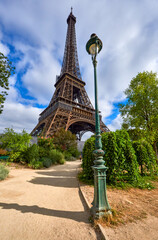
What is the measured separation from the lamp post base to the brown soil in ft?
0.53

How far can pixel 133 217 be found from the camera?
2248mm

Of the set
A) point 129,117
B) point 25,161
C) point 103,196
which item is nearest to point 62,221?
point 103,196

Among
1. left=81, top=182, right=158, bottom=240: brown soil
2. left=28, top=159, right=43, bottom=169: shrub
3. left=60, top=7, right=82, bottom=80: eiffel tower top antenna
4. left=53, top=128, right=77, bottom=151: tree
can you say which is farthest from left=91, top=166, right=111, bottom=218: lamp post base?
left=60, top=7, right=82, bottom=80: eiffel tower top antenna

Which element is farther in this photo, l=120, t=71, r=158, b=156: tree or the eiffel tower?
the eiffel tower

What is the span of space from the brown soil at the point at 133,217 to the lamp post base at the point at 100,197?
6.3 inches

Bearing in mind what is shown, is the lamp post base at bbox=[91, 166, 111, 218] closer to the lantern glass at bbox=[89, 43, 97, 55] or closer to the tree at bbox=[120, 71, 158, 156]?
the lantern glass at bbox=[89, 43, 97, 55]

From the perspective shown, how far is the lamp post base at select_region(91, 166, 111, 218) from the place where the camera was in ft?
7.19

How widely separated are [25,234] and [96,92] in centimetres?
350

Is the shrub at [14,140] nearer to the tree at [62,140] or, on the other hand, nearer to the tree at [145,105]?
the tree at [62,140]

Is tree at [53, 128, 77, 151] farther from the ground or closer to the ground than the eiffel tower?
closer to the ground

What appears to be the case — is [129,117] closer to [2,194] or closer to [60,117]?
[2,194]

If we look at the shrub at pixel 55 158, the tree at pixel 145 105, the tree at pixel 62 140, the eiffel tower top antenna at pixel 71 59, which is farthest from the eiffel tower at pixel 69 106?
the tree at pixel 145 105

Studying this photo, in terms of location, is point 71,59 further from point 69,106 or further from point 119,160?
point 119,160

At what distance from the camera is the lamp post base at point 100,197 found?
2.19m
